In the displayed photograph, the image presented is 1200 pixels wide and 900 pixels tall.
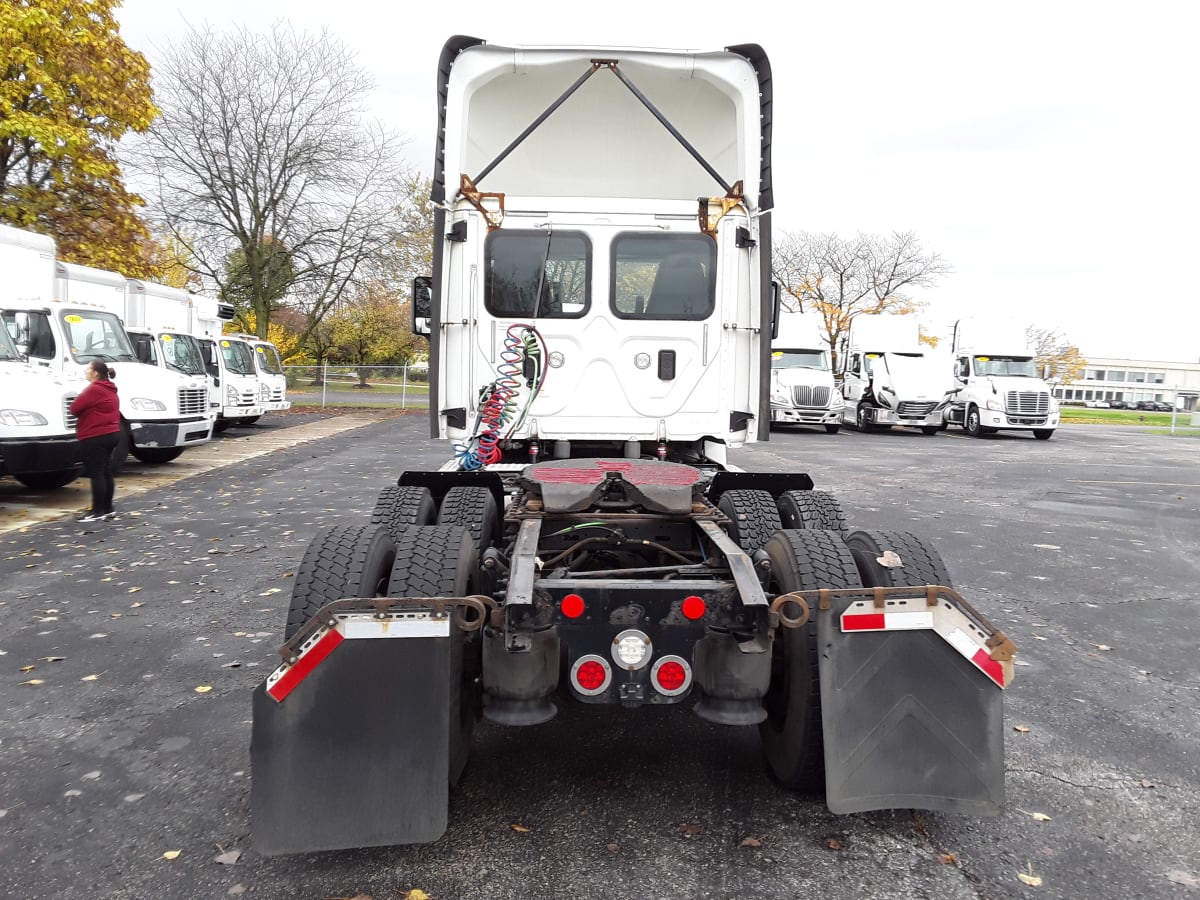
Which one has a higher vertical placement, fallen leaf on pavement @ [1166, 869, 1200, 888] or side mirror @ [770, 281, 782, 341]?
side mirror @ [770, 281, 782, 341]

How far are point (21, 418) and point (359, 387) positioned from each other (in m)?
22.7

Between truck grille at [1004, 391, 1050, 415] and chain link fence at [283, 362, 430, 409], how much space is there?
19.5m

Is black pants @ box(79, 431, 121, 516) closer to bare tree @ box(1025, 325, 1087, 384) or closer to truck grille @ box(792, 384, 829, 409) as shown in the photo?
truck grille @ box(792, 384, 829, 409)

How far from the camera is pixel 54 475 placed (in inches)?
445

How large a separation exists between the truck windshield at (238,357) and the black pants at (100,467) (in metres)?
13.2

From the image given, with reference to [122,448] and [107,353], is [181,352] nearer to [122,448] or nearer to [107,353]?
[107,353]

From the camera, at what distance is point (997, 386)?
2420 cm

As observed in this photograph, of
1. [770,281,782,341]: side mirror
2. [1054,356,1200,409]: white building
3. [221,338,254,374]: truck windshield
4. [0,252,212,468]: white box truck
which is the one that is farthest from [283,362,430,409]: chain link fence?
[1054,356,1200,409]: white building

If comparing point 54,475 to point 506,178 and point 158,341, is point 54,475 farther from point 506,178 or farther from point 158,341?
point 506,178

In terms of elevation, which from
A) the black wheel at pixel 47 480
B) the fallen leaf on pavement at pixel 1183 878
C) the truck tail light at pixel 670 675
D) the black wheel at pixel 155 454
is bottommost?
the fallen leaf on pavement at pixel 1183 878

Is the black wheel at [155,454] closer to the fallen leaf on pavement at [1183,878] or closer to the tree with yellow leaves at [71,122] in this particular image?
the tree with yellow leaves at [71,122]

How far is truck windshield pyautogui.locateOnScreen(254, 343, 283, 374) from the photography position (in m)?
24.0

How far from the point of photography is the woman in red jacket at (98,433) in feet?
30.6

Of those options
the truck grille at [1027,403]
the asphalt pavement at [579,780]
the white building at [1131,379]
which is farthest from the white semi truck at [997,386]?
the white building at [1131,379]
